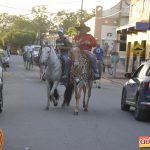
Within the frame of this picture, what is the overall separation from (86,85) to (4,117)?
297 centimetres

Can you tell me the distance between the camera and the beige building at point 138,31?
137 ft

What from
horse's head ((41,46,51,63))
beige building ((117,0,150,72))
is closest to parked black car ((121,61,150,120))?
horse's head ((41,46,51,63))

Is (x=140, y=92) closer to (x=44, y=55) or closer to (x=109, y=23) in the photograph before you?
(x=44, y=55)

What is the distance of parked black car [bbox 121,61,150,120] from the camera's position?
48.1 ft

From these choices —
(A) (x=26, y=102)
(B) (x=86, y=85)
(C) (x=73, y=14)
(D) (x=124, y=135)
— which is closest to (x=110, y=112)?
(B) (x=86, y=85)

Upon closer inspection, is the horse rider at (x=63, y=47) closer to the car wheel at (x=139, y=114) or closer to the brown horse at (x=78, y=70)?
the brown horse at (x=78, y=70)

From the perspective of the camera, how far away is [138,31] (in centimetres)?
4559

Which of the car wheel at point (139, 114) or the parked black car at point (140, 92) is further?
the car wheel at point (139, 114)

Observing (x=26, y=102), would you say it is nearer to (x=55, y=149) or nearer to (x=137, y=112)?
(x=137, y=112)

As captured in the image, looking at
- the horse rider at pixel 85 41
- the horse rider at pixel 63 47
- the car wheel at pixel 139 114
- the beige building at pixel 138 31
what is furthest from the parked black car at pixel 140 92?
the beige building at pixel 138 31

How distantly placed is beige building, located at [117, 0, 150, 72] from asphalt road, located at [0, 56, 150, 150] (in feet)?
68.1

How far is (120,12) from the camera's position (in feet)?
267

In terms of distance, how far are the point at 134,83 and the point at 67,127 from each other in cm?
384

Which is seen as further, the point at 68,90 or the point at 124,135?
the point at 68,90
